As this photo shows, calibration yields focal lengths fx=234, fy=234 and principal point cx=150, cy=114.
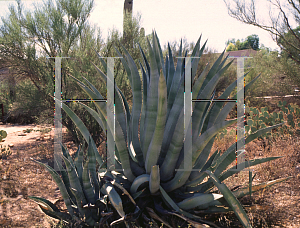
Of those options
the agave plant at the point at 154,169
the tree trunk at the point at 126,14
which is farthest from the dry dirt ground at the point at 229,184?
the tree trunk at the point at 126,14

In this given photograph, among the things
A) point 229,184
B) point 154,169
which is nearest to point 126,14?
point 229,184

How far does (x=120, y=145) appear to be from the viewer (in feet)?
6.44

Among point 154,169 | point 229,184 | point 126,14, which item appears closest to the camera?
point 154,169

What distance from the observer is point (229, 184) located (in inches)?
127

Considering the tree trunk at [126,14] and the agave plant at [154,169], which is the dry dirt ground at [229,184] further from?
the tree trunk at [126,14]

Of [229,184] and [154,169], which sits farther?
[229,184]

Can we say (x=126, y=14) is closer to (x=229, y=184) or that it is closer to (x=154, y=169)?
(x=229, y=184)

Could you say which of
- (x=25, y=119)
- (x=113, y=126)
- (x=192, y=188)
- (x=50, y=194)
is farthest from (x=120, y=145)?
(x=25, y=119)

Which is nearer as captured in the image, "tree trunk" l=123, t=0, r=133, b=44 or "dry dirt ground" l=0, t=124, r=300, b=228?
"dry dirt ground" l=0, t=124, r=300, b=228

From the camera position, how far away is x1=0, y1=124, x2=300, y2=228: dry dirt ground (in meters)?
2.33

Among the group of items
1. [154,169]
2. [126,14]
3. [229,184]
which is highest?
[126,14]

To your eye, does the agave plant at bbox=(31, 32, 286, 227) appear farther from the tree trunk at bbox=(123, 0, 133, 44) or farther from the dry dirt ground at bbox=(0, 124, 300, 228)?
the tree trunk at bbox=(123, 0, 133, 44)

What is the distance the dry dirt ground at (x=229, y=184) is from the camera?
7.64 ft

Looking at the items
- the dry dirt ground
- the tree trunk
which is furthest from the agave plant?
the tree trunk
